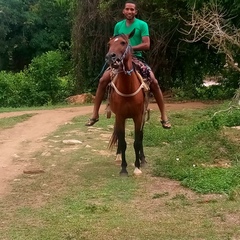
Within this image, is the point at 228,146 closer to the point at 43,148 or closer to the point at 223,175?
the point at 223,175

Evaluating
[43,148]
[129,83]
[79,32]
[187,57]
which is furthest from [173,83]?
[129,83]

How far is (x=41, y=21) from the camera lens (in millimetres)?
35688

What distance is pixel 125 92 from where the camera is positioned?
25.3 ft

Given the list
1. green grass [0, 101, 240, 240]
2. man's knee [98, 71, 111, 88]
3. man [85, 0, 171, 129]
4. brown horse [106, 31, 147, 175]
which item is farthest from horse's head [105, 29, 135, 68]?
green grass [0, 101, 240, 240]

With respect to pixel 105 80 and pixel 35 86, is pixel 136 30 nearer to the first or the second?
pixel 105 80

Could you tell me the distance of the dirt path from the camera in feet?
28.3

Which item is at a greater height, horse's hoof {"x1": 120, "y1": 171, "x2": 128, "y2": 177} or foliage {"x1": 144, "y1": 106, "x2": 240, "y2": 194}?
foliage {"x1": 144, "y1": 106, "x2": 240, "y2": 194}

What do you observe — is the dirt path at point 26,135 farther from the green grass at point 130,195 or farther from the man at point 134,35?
the man at point 134,35

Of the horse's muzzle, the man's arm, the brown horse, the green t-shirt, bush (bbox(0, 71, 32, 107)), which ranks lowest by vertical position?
bush (bbox(0, 71, 32, 107))

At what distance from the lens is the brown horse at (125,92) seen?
23.9 ft

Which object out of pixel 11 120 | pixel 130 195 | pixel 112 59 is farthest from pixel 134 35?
pixel 11 120

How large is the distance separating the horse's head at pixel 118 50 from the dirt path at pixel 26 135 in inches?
85.5

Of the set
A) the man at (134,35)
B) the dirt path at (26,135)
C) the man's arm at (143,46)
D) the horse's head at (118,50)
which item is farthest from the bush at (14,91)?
the horse's head at (118,50)

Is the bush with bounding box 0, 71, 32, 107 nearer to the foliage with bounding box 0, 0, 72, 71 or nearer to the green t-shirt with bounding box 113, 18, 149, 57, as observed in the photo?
the foliage with bounding box 0, 0, 72, 71
